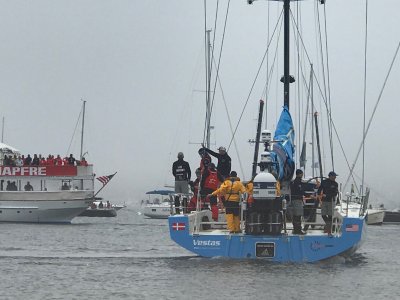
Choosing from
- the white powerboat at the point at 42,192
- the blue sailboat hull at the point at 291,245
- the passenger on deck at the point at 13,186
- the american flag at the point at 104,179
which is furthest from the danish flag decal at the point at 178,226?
the american flag at the point at 104,179

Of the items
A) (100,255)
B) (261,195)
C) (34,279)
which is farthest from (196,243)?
(100,255)

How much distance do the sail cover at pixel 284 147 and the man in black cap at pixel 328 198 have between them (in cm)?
225

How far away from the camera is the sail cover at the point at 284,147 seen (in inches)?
1163

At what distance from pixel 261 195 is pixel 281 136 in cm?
563

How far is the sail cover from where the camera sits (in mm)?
29531

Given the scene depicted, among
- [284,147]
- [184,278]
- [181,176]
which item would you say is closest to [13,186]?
[181,176]

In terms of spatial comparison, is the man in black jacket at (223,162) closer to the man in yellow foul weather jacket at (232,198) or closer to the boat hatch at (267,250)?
the man in yellow foul weather jacket at (232,198)

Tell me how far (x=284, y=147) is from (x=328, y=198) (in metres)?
3.97

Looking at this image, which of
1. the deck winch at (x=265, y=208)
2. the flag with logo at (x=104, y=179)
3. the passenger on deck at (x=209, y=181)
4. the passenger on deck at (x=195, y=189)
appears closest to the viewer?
the deck winch at (x=265, y=208)

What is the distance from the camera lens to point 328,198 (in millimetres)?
26422

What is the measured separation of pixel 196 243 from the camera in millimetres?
26047

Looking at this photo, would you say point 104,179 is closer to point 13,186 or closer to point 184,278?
point 13,186

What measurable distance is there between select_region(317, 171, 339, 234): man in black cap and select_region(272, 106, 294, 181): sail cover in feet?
7.40

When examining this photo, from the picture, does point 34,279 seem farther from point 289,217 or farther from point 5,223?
point 5,223
